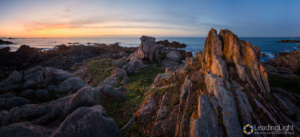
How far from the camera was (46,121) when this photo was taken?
870 centimetres

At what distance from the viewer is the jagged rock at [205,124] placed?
6496 mm

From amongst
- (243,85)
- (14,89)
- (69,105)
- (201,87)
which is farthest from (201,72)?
(14,89)

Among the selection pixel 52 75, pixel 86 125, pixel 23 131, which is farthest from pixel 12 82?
pixel 86 125

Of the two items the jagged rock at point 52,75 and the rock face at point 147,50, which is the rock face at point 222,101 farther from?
the rock face at point 147,50

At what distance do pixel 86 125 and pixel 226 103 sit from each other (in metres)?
8.99

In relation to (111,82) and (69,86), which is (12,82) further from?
(111,82)

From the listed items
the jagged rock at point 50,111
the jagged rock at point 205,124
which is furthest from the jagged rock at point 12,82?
the jagged rock at point 205,124

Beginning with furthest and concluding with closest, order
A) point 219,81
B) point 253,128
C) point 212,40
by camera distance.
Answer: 1. point 212,40
2. point 219,81
3. point 253,128

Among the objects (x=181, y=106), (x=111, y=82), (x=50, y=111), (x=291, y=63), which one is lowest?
(x=111, y=82)

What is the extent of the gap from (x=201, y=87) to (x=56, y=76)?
2238 cm

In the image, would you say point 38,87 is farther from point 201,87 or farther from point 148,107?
point 201,87

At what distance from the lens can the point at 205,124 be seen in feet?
22.3

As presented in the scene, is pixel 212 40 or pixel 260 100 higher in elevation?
pixel 212 40

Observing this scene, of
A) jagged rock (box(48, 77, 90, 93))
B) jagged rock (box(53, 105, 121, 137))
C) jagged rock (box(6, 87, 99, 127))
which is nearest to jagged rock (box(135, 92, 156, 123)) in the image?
jagged rock (box(53, 105, 121, 137))
